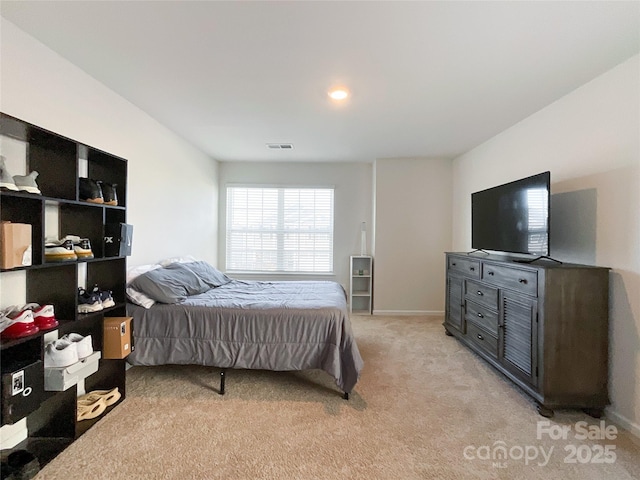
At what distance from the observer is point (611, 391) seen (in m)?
2.00

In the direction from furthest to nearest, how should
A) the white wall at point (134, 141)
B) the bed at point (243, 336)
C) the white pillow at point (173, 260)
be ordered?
1. the white pillow at point (173, 260)
2. the bed at point (243, 336)
3. the white wall at point (134, 141)

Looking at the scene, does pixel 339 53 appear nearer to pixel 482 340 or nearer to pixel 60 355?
pixel 60 355

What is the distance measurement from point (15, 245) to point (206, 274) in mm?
1837

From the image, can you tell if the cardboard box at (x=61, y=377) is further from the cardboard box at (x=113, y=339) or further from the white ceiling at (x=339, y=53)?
the white ceiling at (x=339, y=53)

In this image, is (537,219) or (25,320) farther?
(537,219)

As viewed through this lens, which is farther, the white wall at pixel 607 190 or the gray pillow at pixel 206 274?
the gray pillow at pixel 206 274

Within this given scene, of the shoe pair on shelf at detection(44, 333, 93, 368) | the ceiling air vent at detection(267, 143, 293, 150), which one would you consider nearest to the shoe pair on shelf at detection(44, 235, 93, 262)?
the shoe pair on shelf at detection(44, 333, 93, 368)

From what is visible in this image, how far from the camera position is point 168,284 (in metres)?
2.48

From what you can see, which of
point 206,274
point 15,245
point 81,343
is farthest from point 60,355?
point 206,274

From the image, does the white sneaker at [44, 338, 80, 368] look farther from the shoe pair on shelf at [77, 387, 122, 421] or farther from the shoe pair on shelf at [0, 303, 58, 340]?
the shoe pair on shelf at [77, 387, 122, 421]

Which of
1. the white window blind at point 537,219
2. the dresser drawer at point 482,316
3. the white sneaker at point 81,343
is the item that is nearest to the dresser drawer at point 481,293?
the dresser drawer at point 482,316

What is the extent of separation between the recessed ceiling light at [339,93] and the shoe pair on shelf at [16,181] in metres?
2.00

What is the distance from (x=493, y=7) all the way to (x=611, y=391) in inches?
99.3

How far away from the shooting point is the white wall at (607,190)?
6.17 ft
